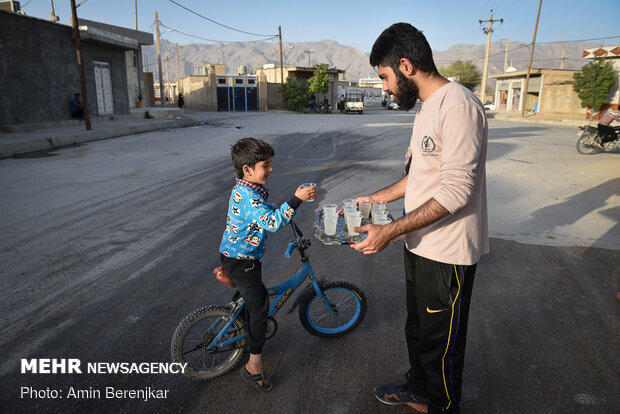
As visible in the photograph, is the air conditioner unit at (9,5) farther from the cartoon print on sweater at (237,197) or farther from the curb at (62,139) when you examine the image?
the cartoon print on sweater at (237,197)

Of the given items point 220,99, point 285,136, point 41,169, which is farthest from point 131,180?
point 220,99

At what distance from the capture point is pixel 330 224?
2.58m

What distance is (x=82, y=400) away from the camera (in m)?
2.60

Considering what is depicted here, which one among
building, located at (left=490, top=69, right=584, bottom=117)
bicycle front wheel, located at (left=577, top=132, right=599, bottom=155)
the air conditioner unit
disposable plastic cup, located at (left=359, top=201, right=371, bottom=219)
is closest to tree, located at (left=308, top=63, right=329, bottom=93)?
building, located at (left=490, top=69, right=584, bottom=117)

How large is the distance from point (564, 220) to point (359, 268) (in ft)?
12.8

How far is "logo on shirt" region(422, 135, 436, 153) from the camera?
1995mm

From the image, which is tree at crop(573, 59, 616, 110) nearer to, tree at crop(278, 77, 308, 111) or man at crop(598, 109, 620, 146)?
man at crop(598, 109, 620, 146)

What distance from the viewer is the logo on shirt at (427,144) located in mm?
1995

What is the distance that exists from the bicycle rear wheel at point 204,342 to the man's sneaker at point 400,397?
1072 mm

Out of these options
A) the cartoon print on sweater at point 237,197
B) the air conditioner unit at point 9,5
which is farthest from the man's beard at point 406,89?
the air conditioner unit at point 9,5

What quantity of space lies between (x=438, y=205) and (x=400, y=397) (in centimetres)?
142

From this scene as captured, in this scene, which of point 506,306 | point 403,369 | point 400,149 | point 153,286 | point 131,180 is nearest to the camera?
point 403,369

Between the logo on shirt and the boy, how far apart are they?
724 mm

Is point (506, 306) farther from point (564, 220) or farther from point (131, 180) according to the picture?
point (131, 180)
